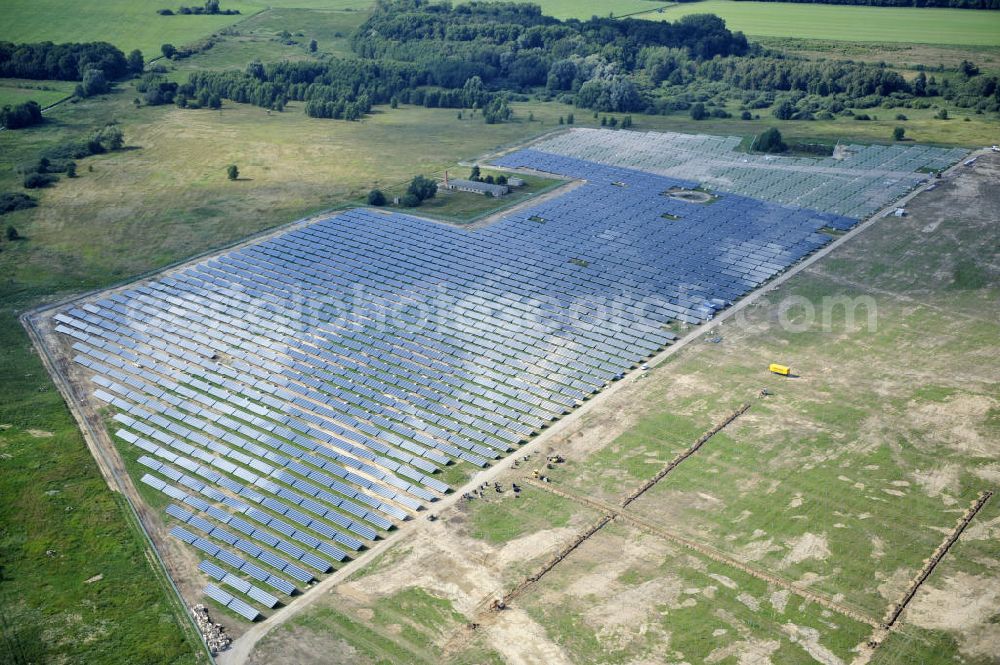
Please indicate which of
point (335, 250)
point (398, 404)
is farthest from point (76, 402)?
point (335, 250)

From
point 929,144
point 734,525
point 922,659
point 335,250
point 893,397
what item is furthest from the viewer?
point 929,144

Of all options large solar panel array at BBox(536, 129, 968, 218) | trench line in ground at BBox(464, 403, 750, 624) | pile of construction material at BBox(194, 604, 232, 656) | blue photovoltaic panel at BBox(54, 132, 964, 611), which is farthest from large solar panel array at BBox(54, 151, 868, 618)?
trench line in ground at BBox(464, 403, 750, 624)

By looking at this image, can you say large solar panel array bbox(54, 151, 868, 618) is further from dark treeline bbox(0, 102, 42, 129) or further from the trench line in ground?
dark treeline bbox(0, 102, 42, 129)

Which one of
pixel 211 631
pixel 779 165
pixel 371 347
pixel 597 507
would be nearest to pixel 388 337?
pixel 371 347

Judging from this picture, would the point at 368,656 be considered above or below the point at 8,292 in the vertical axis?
below

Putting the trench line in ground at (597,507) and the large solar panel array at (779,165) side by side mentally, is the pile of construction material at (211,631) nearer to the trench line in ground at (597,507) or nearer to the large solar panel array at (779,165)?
the trench line in ground at (597,507)

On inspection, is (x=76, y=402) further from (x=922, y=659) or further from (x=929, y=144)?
(x=929, y=144)
